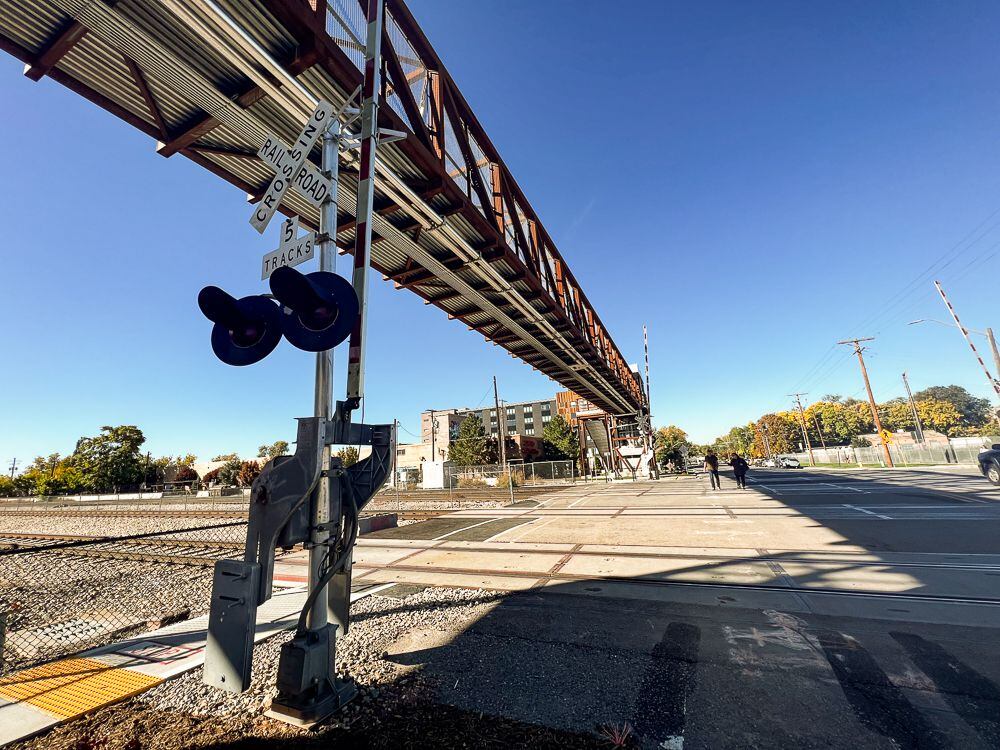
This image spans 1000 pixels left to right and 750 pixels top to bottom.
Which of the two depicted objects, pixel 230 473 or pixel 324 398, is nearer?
pixel 324 398

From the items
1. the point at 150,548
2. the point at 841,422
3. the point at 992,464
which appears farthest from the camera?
the point at 841,422

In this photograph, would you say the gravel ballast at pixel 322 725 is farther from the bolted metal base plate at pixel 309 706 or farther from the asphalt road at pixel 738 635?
the asphalt road at pixel 738 635

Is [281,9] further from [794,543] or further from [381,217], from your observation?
[794,543]

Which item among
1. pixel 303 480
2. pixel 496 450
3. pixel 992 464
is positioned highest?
pixel 496 450

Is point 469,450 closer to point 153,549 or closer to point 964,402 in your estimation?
point 153,549

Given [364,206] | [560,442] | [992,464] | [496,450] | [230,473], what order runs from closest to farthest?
1. [364,206]
2. [992,464]
3. [496,450]
4. [560,442]
5. [230,473]

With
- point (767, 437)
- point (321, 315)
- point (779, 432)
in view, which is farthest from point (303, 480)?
point (767, 437)

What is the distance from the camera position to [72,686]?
3.29 metres

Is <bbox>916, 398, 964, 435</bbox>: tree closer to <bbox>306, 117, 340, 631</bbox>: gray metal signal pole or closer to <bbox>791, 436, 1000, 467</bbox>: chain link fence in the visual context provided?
<bbox>791, 436, 1000, 467</bbox>: chain link fence

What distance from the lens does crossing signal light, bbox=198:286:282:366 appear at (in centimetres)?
271

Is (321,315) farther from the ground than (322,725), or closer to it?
farther from the ground

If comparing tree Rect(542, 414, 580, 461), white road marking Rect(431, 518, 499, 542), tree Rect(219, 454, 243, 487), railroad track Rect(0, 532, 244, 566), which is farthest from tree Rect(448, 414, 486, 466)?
railroad track Rect(0, 532, 244, 566)

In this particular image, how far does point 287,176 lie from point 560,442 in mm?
54415

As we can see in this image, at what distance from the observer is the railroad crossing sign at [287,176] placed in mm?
3111
